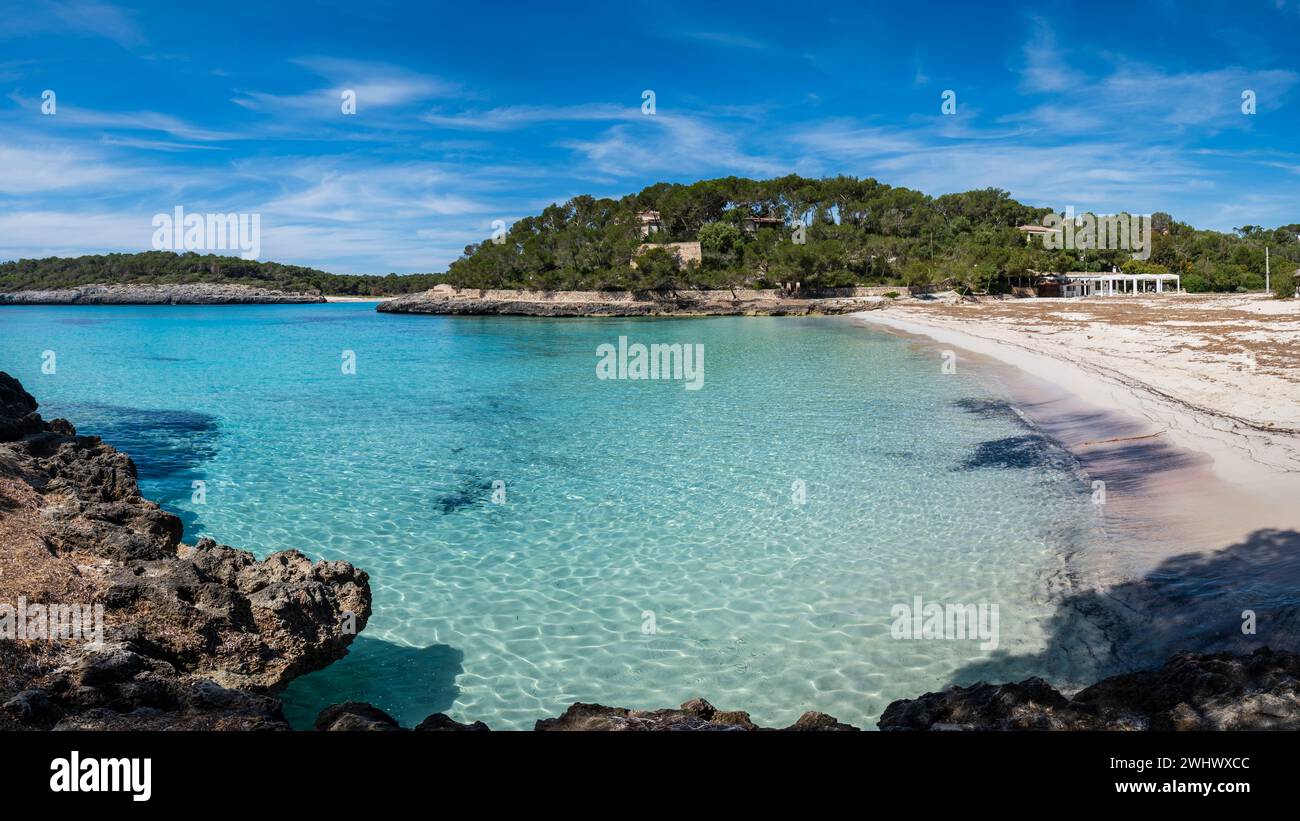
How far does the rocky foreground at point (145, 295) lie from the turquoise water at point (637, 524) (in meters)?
161

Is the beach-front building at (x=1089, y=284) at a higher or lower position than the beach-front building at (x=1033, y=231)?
lower

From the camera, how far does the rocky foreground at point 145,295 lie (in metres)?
161

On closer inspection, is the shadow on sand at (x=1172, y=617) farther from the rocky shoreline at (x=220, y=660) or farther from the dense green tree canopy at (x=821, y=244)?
the dense green tree canopy at (x=821, y=244)

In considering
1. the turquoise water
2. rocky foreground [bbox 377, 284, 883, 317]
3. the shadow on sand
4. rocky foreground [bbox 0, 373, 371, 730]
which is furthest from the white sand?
rocky foreground [bbox 377, 284, 883, 317]

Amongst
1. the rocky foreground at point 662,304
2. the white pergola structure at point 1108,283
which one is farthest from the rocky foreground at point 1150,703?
the white pergola structure at point 1108,283

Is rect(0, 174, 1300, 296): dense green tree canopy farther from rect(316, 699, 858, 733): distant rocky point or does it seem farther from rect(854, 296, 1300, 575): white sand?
rect(316, 699, 858, 733): distant rocky point

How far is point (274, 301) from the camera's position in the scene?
169 m

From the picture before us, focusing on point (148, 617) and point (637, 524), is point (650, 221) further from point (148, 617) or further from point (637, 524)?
point (148, 617)

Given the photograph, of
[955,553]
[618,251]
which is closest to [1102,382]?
[955,553]

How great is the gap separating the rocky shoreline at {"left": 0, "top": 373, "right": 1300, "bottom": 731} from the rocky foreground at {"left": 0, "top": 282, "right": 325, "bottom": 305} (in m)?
180

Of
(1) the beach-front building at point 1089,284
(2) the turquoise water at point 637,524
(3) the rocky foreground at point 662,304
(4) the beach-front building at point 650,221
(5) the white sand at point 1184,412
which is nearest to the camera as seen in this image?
(2) the turquoise water at point 637,524
